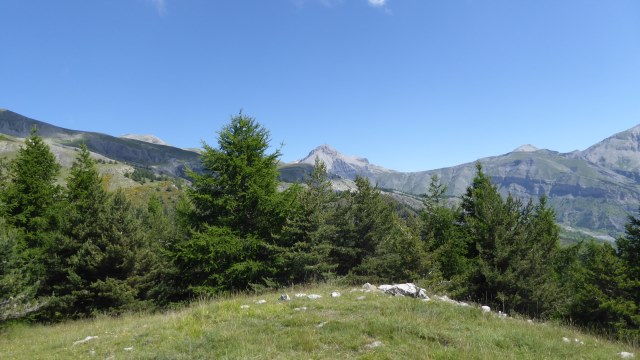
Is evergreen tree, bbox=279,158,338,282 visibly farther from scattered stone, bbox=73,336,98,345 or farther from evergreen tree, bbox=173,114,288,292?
scattered stone, bbox=73,336,98,345

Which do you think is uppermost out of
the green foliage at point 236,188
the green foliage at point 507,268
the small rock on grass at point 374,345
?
the green foliage at point 236,188

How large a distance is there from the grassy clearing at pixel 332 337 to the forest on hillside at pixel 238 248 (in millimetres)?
8555

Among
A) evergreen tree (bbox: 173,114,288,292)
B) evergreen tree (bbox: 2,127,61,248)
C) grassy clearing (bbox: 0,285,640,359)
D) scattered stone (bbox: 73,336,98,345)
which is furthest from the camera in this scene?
evergreen tree (bbox: 2,127,61,248)

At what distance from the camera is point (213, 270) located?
21.5 meters

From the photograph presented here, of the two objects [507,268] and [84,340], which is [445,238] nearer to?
[507,268]

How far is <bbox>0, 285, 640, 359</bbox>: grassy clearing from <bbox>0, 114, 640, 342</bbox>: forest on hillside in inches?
337

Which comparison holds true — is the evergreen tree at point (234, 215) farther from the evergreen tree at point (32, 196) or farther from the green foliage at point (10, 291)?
the evergreen tree at point (32, 196)

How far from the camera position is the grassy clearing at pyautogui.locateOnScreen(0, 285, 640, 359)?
7.92 metres

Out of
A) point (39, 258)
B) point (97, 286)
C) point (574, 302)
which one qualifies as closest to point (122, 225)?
point (97, 286)

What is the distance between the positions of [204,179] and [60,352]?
1386 centimetres

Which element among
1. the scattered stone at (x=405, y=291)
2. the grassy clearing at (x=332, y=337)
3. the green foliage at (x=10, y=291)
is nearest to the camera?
the grassy clearing at (x=332, y=337)

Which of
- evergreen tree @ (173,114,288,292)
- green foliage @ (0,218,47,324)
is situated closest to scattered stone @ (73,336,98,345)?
green foliage @ (0,218,47,324)

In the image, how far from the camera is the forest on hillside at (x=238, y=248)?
21.3m

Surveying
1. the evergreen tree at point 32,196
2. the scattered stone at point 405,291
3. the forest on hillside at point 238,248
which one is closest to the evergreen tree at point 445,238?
the forest on hillside at point 238,248
